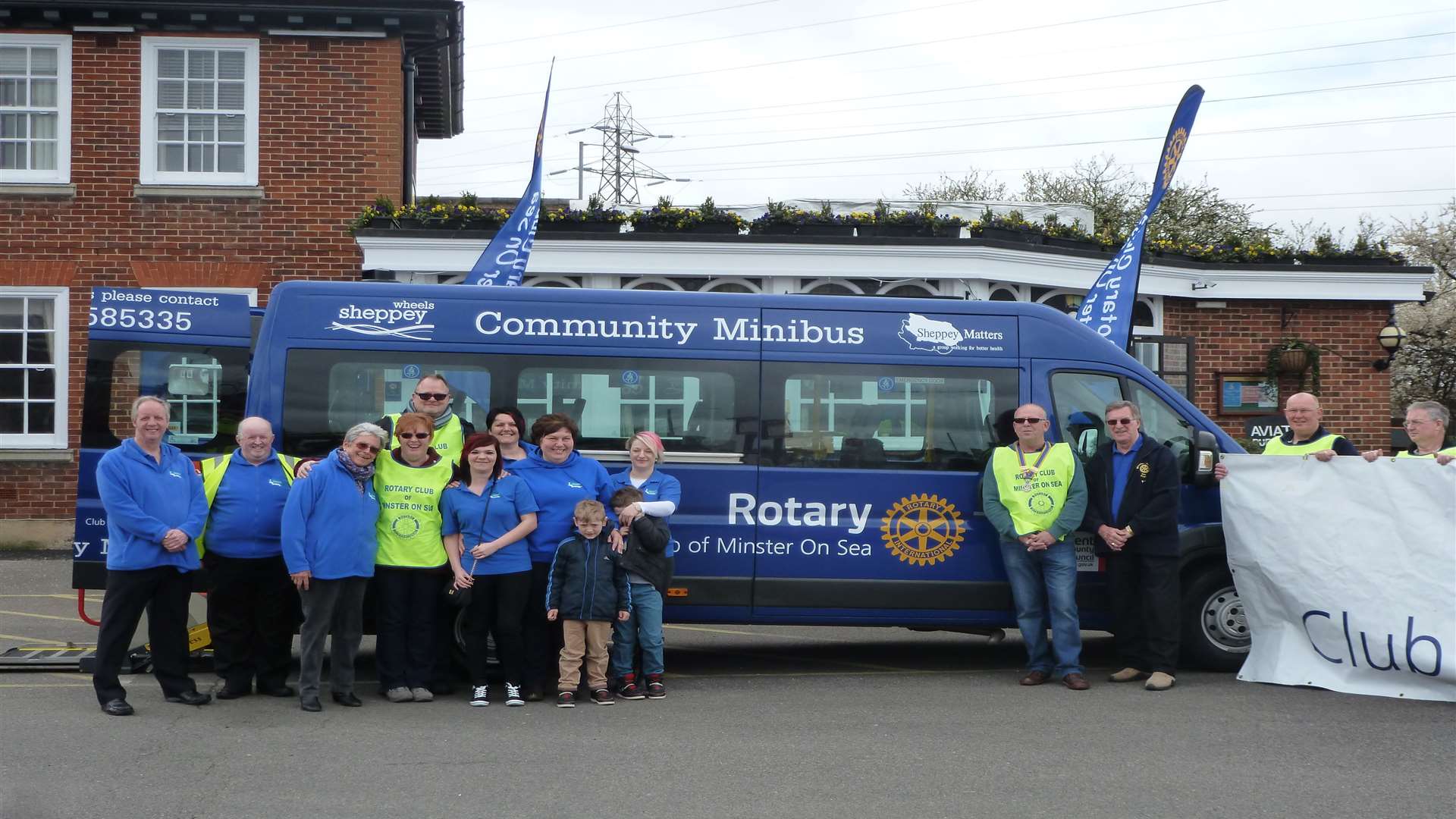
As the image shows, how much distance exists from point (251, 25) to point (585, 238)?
15.6 ft

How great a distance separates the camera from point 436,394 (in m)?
7.92

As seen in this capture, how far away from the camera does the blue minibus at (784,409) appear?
8.41m

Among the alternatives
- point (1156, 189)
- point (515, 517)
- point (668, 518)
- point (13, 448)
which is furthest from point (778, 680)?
point (13, 448)

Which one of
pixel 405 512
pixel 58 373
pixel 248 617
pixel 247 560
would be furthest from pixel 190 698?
pixel 58 373

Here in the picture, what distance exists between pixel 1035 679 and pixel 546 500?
318 cm

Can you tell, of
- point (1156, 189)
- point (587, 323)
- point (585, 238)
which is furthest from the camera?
point (585, 238)

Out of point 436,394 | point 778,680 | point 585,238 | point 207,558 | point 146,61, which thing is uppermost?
point 146,61

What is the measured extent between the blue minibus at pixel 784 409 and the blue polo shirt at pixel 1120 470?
1.20 feet

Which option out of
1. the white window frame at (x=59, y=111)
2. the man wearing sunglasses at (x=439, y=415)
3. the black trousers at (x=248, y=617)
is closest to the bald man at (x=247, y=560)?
the black trousers at (x=248, y=617)

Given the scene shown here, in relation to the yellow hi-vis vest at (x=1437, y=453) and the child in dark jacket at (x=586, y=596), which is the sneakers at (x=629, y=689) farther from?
the yellow hi-vis vest at (x=1437, y=453)

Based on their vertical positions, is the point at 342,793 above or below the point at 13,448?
below

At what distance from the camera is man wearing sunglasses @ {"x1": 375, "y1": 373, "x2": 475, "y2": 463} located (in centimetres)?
790

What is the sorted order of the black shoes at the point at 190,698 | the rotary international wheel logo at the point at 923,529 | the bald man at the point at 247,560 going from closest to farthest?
the black shoes at the point at 190,698 < the bald man at the point at 247,560 < the rotary international wheel logo at the point at 923,529

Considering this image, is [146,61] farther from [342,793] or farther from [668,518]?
[342,793]
